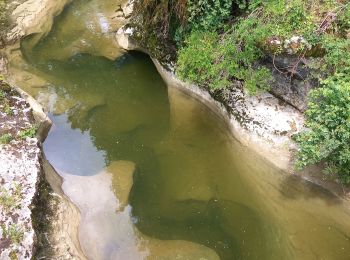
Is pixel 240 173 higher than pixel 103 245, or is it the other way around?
pixel 240 173

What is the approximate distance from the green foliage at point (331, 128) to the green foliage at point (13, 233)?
553 cm

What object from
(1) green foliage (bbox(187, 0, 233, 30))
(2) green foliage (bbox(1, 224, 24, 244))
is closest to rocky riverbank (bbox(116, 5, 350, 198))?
(1) green foliage (bbox(187, 0, 233, 30))

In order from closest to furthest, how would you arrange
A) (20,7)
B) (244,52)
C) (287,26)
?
(287,26) < (244,52) < (20,7)

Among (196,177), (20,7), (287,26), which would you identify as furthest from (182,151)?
(20,7)

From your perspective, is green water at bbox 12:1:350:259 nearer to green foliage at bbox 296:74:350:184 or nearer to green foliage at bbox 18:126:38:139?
green foliage at bbox 18:126:38:139

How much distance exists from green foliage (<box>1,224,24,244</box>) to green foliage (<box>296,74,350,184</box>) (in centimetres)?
553

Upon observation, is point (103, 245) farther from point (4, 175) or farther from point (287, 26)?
point (287, 26)

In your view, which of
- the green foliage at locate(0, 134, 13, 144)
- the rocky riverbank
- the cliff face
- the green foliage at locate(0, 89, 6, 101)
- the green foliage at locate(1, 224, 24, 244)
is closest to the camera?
the green foliage at locate(1, 224, 24, 244)

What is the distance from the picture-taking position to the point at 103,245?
335 inches

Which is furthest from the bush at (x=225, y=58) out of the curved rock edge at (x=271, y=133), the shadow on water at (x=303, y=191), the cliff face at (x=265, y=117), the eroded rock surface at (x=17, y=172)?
the eroded rock surface at (x=17, y=172)

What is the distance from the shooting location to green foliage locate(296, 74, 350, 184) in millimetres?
7738

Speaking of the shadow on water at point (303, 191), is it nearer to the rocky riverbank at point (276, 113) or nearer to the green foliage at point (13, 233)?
the rocky riverbank at point (276, 113)

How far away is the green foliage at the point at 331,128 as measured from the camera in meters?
7.74

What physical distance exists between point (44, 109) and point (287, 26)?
6.93 meters
